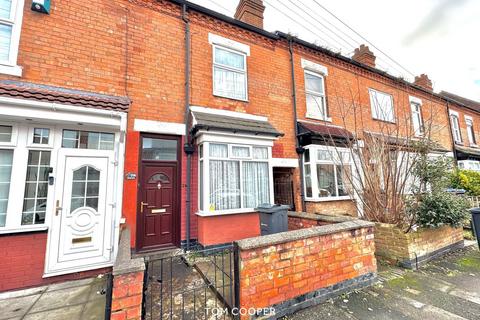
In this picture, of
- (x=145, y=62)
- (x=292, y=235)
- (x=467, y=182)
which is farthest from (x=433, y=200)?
(x=467, y=182)

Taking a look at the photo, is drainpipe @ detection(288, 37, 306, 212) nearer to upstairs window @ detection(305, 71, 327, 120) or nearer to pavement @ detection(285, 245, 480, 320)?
upstairs window @ detection(305, 71, 327, 120)

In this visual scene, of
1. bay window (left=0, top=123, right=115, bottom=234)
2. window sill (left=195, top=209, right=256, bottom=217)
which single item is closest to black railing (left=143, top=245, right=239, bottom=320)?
window sill (left=195, top=209, right=256, bottom=217)

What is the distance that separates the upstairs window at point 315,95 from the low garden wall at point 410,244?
5.01 metres

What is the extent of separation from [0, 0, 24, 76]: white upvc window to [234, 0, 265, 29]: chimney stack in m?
6.30

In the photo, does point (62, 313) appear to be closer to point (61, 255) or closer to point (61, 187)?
point (61, 255)

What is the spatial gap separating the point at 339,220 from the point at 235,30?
21.8ft

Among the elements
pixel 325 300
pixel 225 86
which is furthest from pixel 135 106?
pixel 325 300

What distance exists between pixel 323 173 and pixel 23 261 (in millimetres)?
8219

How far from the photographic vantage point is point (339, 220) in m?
4.47

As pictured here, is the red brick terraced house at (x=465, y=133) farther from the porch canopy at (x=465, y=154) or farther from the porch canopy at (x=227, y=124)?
the porch canopy at (x=227, y=124)

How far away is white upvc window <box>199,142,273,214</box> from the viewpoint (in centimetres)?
561

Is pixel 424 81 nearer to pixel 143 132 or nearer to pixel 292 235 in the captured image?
pixel 292 235

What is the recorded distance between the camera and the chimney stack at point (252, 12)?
8.03 metres

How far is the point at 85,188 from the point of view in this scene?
14.8 feet
